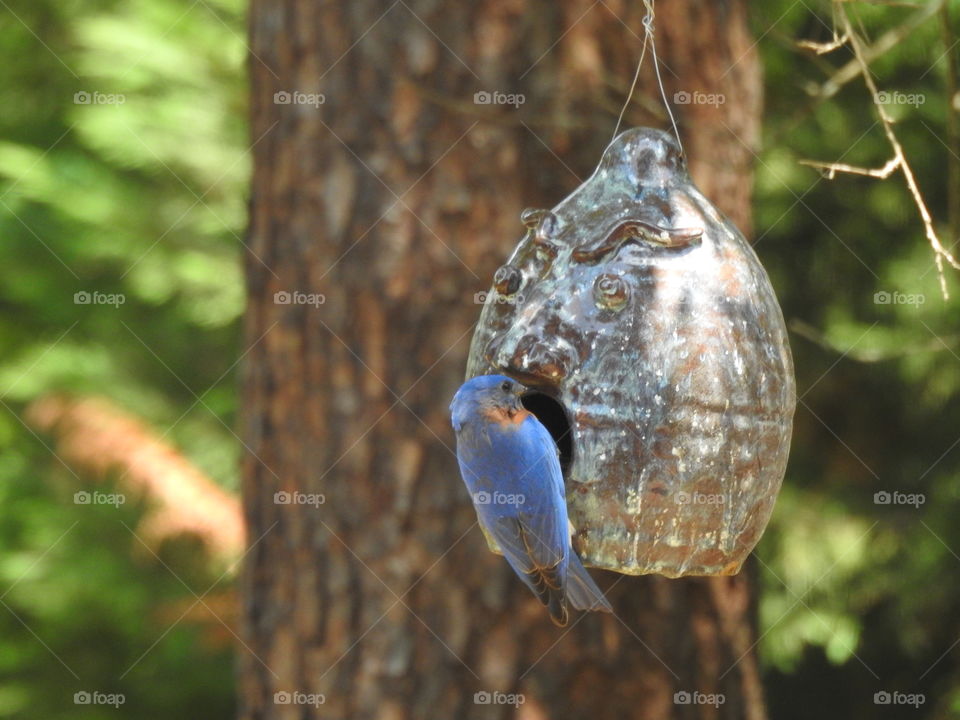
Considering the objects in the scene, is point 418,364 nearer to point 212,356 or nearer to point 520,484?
point 520,484

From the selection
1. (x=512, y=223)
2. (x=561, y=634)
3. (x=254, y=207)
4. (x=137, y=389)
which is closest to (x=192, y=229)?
(x=137, y=389)

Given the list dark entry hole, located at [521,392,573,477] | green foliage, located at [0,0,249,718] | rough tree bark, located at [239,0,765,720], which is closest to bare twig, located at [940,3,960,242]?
rough tree bark, located at [239,0,765,720]

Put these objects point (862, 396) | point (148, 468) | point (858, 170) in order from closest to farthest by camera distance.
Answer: point (858, 170) → point (148, 468) → point (862, 396)

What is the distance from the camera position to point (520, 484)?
212 centimetres

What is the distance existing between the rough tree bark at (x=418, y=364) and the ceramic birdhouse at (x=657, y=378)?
2.96ft

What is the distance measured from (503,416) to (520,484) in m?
0.13

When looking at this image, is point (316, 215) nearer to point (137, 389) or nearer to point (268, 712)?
point (268, 712)

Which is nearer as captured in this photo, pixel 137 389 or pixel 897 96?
pixel 897 96

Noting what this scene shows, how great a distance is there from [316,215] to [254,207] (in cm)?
30

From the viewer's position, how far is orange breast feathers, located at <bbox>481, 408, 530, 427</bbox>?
2.12 meters

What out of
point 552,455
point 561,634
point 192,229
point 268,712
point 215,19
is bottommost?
point 268,712

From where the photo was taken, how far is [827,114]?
4.65m

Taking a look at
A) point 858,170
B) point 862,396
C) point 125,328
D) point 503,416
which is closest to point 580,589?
point 503,416

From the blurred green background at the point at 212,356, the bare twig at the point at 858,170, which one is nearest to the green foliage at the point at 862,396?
the blurred green background at the point at 212,356
